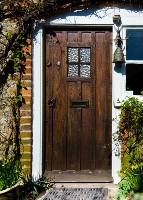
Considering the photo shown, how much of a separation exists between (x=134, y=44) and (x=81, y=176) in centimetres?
213

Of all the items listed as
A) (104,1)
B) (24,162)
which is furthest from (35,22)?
(24,162)

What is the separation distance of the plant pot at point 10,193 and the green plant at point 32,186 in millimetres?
297

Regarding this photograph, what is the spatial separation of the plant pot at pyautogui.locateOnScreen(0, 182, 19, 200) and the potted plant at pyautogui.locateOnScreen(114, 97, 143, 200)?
130cm

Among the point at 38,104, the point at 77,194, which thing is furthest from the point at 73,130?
the point at 77,194

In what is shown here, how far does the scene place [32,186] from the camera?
4.61 metres

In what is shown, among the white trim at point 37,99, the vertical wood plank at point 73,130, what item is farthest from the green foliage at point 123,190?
the white trim at point 37,99

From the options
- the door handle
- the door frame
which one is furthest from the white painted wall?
the door handle

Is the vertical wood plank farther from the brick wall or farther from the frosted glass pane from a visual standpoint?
the brick wall

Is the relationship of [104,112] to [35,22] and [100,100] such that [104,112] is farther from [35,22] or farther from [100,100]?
[35,22]

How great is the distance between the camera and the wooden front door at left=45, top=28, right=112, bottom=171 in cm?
499

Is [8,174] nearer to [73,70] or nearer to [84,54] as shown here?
[73,70]

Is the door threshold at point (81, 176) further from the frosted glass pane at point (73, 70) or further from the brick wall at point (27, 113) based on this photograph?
the frosted glass pane at point (73, 70)

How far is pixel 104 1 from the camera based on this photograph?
4797 mm

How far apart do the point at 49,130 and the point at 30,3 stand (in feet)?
6.28
